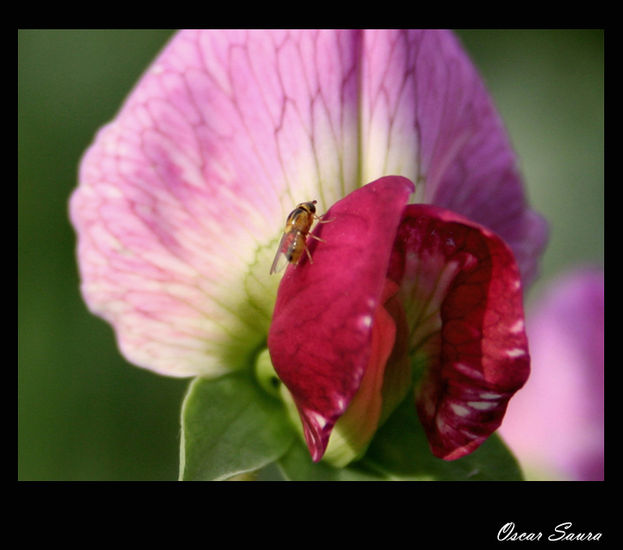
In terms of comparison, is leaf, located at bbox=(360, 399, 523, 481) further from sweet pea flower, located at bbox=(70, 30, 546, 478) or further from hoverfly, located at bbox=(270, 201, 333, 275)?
hoverfly, located at bbox=(270, 201, 333, 275)

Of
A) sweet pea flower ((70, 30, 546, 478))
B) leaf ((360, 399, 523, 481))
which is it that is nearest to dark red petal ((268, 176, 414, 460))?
sweet pea flower ((70, 30, 546, 478))

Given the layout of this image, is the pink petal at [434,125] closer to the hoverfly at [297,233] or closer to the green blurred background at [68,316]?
the hoverfly at [297,233]

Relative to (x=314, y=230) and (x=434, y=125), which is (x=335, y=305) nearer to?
(x=314, y=230)

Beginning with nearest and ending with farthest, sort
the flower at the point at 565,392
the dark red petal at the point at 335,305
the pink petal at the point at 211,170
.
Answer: the dark red petal at the point at 335,305 < the pink petal at the point at 211,170 < the flower at the point at 565,392

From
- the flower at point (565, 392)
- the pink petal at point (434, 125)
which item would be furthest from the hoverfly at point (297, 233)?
the flower at point (565, 392)

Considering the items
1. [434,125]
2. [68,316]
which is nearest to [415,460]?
[434,125]

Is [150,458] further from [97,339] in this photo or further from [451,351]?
[451,351]
